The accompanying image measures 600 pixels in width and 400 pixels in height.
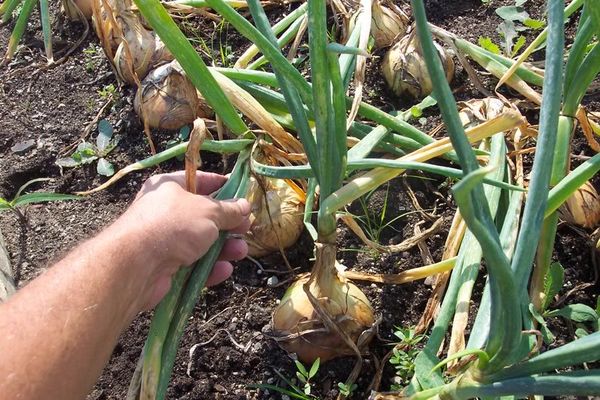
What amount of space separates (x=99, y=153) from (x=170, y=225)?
0.79m

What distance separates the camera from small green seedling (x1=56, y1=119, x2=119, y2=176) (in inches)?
64.9

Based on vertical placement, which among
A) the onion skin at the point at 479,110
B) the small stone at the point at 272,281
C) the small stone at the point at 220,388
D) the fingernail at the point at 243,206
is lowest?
the small stone at the point at 220,388

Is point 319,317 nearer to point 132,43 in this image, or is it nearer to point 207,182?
point 207,182

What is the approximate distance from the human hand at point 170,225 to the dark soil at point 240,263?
297mm

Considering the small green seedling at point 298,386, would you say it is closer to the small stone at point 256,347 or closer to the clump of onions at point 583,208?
the small stone at point 256,347

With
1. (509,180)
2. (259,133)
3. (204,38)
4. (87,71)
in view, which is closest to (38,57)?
(87,71)

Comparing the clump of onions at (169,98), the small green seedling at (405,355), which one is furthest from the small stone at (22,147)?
the small green seedling at (405,355)

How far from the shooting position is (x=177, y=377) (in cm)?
129

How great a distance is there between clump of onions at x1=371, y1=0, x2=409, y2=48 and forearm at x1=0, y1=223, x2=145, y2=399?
39.3 inches

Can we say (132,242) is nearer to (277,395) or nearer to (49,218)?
(277,395)

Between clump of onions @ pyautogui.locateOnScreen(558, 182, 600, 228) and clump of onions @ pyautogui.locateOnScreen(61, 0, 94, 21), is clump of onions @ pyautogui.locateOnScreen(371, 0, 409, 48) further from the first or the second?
clump of onions @ pyautogui.locateOnScreen(61, 0, 94, 21)

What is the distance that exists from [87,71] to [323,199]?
3.67 feet

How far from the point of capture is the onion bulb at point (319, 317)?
118 centimetres

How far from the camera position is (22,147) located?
1747 millimetres
